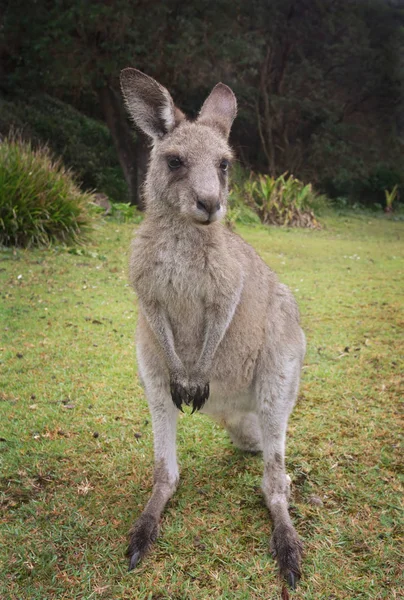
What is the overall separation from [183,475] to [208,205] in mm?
1419

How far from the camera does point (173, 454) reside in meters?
2.56

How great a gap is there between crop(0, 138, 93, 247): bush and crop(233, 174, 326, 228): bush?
16.2ft

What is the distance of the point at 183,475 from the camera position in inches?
111

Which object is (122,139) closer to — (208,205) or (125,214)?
(125,214)

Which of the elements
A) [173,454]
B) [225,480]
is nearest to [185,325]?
[173,454]

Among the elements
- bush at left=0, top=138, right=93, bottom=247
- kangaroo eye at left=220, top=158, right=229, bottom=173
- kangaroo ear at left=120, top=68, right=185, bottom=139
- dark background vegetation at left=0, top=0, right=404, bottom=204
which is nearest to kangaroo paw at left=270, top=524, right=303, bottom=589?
kangaroo eye at left=220, top=158, right=229, bottom=173

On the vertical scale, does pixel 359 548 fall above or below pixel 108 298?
above

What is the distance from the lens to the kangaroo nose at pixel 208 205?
7.10 ft

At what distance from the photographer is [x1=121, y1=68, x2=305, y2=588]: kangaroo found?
2.32 meters

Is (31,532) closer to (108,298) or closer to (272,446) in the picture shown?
(272,446)

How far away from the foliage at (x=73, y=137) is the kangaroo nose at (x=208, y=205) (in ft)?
35.4

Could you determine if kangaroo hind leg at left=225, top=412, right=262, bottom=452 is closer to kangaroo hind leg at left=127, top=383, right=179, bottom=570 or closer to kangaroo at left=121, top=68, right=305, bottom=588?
kangaroo at left=121, top=68, right=305, bottom=588

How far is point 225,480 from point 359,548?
2.36ft

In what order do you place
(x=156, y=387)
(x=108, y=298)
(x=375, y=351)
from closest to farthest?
(x=156, y=387) → (x=375, y=351) → (x=108, y=298)
